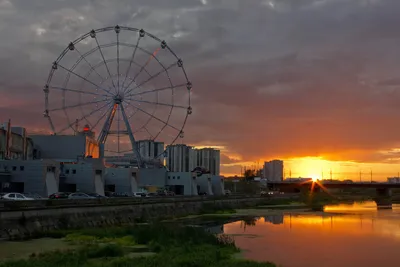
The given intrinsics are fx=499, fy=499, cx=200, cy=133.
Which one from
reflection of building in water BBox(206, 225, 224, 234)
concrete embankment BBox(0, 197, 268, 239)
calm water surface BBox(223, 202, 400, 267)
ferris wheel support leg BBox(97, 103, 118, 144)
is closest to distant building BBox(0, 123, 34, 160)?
ferris wheel support leg BBox(97, 103, 118, 144)

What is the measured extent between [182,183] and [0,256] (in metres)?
115

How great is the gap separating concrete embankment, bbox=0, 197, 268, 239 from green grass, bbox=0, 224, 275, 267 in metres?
2.84

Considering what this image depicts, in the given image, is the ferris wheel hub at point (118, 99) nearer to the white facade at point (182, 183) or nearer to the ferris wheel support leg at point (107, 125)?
the ferris wheel support leg at point (107, 125)

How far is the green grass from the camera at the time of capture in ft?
100

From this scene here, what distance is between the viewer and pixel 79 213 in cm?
5744

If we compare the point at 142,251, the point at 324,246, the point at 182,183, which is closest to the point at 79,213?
the point at 142,251

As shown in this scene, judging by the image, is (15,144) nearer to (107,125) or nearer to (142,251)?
(107,125)

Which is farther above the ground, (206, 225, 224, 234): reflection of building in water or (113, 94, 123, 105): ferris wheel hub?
(113, 94, 123, 105): ferris wheel hub

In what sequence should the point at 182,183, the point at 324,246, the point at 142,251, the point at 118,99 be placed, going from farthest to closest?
the point at 182,183, the point at 118,99, the point at 324,246, the point at 142,251

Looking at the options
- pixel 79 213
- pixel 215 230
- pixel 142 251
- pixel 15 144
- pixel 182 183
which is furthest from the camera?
pixel 182 183

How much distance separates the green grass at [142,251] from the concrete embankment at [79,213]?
2.84 m

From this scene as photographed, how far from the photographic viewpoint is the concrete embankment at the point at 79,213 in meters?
45.8

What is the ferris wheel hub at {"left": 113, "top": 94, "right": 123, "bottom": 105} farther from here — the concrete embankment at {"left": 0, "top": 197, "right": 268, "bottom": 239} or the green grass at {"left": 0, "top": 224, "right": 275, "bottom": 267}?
the green grass at {"left": 0, "top": 224, "right": 275, "bottom": 267}

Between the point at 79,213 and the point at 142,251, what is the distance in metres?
20.9
